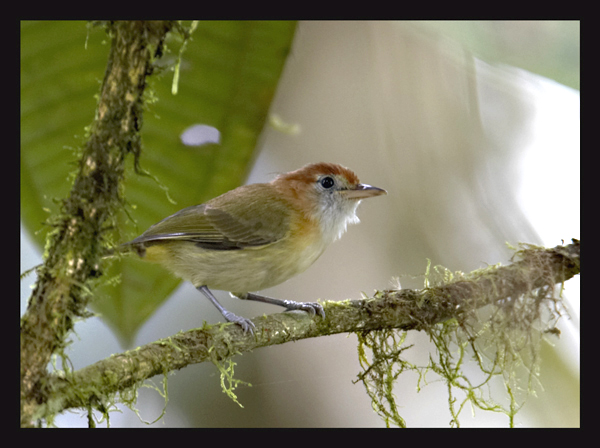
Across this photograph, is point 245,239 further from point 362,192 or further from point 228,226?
point 362,192

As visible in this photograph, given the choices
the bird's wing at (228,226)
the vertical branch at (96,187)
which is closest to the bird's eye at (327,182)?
the bird's wing at (228,226)

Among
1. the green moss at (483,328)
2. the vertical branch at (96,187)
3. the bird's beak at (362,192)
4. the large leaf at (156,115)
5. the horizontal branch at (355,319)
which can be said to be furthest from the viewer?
the bird's beak at (362,192)

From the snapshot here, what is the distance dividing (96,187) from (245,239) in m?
1.34

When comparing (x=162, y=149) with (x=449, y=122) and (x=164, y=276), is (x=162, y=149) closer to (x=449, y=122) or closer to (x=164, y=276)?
(x=164, y=276)

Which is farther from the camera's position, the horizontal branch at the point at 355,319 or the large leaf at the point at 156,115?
the large leaf at the point at 156,115

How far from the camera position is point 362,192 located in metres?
3.34

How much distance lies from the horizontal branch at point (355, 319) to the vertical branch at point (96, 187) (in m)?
0.25

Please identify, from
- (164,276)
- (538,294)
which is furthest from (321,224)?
(538,294)

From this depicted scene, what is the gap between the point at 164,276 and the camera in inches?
99.8

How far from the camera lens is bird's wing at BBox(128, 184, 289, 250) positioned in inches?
119

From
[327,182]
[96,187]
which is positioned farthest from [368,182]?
[96,187]

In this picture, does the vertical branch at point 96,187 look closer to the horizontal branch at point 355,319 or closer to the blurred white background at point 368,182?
the horizontal branch at point 355,319

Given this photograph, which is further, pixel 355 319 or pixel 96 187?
pixel 355 319

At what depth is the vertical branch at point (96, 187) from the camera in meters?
1.69
